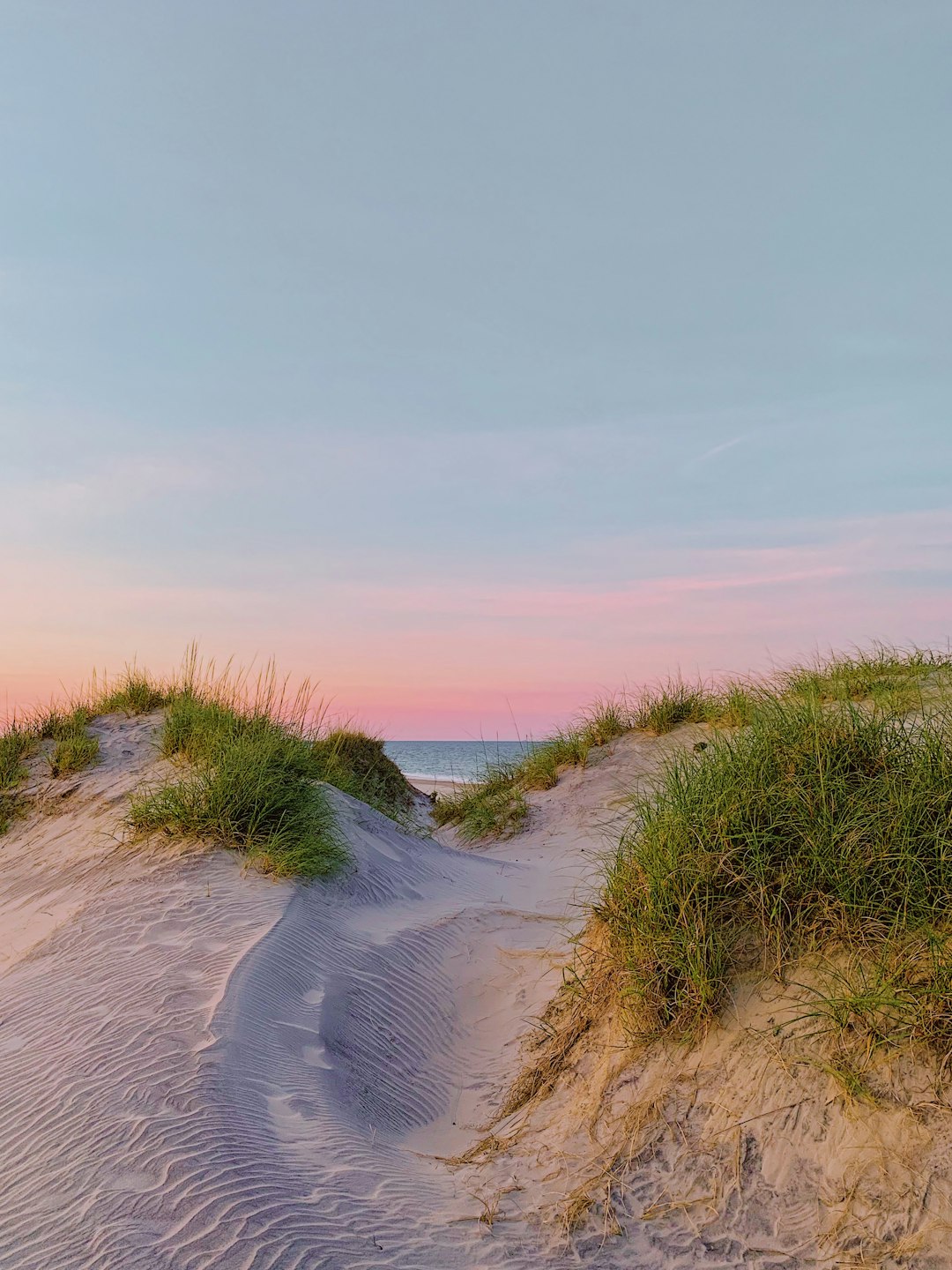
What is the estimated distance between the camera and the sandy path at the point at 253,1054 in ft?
9.16

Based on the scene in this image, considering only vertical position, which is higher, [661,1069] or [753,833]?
[753,833]

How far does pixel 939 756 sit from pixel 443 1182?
2579 millimetres

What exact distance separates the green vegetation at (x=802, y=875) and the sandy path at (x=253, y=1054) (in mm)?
1022

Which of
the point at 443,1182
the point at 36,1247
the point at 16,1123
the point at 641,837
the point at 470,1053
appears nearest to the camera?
the point at 36,1247

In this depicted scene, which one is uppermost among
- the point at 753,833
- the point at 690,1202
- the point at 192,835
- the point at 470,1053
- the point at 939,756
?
the point at 939,756

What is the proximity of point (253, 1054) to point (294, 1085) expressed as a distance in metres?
0.25

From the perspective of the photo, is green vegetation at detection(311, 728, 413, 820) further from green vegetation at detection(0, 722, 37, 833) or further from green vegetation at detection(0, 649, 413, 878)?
green vegetation at detection(0, 722, 37, 833)

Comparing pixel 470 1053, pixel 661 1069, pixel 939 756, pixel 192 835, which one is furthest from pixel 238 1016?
pixel 939 756

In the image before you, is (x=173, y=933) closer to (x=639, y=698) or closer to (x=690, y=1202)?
(x=690, y=1202)

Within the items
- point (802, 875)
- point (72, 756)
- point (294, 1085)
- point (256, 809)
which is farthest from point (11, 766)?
point (802, 875)

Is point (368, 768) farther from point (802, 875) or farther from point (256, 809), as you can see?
point (802, 875)

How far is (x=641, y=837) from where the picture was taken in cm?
408

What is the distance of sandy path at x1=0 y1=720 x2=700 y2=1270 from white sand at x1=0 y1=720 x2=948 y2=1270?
1 cm

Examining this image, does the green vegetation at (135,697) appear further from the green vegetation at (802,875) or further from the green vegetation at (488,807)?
the green vegetation at (802,875)
